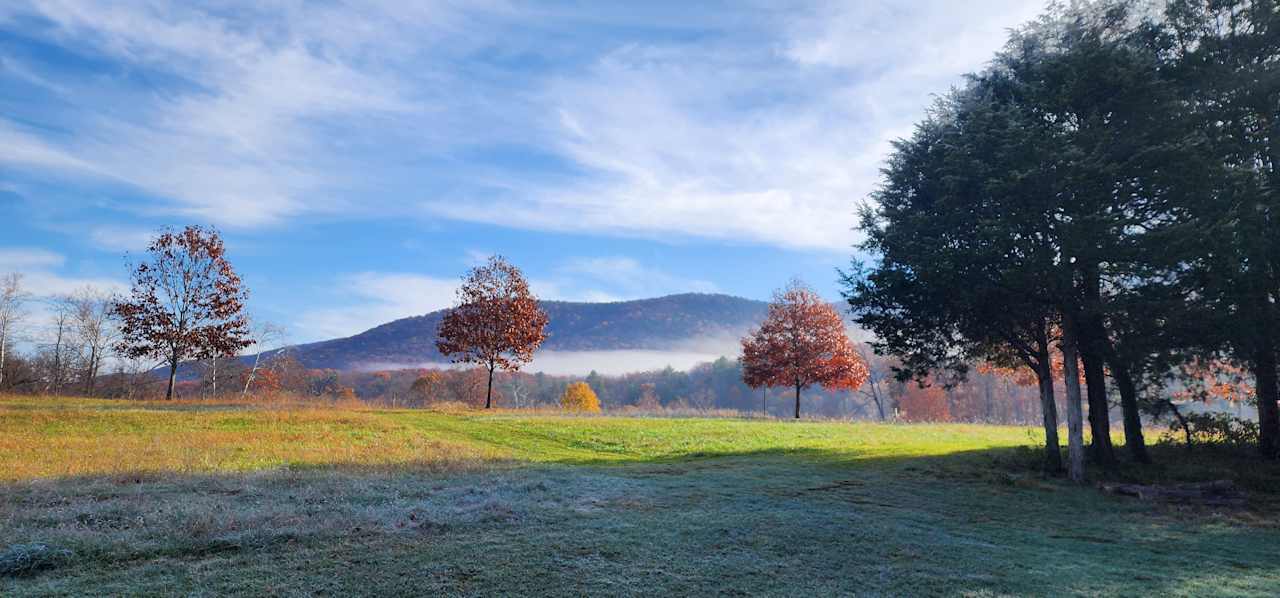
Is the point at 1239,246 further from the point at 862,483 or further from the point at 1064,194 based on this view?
the point at 862,483

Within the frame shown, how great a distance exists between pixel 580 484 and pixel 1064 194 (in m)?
13.1

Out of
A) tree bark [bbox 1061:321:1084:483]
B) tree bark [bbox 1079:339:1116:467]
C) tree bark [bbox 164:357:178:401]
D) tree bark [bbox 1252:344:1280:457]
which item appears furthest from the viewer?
tree bark [bbox 164:357:178:401]

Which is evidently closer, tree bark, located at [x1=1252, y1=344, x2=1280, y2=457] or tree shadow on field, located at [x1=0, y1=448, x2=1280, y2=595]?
tree shadow on field, located at [x1=0, y1=448, x2=1280, y2=595]

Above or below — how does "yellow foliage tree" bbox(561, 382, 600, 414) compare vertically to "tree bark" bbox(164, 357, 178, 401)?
below

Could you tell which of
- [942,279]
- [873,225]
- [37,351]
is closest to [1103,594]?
[942,279]

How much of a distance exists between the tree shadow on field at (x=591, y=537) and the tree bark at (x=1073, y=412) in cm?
284

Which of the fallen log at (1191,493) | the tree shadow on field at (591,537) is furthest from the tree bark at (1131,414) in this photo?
the tree shadow on field at (591,537)

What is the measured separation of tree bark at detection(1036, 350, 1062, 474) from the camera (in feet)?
59.1

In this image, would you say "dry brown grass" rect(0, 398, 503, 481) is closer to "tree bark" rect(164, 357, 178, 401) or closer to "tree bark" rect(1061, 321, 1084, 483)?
"tree bark" rect(164, 357, 178, 401)

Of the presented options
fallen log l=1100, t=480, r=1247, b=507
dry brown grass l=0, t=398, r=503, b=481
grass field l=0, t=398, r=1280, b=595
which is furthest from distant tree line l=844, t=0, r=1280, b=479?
dry brown grass l=0, t=398, r=503, b=481

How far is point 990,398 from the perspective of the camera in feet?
274

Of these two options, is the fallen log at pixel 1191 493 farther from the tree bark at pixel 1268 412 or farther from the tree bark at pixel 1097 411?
the tree bark at pixel 1268 412

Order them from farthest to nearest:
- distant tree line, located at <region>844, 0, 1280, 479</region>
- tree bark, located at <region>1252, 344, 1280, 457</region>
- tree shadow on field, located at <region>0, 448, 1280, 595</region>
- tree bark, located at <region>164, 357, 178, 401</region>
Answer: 1. tree bark, located at <region>164, 357, 178, 401</region>
2. tree bark, located at <region>1252, 344, 1280, 457</region>
3. distant tree line, located at <region>844, 0, 1280, 479</region>
4. tree shadow on field, located at <region>0, 448, 1280, 595</region>

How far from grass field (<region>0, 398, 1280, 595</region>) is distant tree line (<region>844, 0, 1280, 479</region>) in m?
3.23
